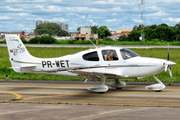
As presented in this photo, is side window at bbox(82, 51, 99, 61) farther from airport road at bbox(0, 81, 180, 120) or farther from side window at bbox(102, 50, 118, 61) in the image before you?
airport road at bbox(0, 81, 180, 120)

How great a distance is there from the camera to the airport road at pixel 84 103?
8742 mm

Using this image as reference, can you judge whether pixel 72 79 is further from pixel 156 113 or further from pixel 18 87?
pixel 156 113

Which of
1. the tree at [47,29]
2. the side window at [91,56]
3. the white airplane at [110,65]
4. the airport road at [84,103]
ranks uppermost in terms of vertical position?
the tree at [47,29]

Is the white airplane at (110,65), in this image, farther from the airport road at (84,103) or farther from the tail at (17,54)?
the tail at (17,54)

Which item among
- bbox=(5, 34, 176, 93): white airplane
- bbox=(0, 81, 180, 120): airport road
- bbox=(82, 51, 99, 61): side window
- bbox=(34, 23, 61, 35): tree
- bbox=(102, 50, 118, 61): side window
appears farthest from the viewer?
bbox=(34, 23, 61, 35): tree

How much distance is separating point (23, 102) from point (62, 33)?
167 metres

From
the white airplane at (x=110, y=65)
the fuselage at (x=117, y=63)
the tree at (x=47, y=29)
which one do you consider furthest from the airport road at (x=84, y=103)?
the tree at (x=47, y=29)

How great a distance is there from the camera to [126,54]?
13.2m

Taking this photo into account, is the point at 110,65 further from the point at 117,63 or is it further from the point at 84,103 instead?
the point at 84,103

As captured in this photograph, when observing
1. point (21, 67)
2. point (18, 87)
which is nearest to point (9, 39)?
point (21, 67)

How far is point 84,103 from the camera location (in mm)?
10859

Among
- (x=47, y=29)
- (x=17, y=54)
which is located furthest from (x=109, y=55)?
(x=47, y=29)

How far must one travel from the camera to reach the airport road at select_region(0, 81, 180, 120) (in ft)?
28.7

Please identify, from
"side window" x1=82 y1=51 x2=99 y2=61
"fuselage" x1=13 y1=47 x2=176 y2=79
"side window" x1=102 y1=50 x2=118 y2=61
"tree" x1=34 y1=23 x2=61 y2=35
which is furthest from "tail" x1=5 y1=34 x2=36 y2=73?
"tree" x1=34 y1=23 x2=61 y2=35
